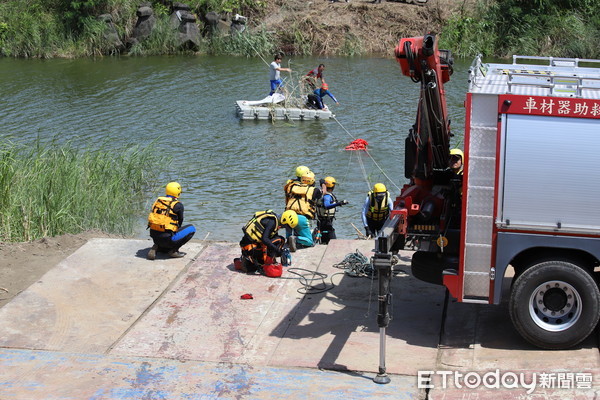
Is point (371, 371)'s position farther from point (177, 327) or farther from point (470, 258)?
point (177, 327)

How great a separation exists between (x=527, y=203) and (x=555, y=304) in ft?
3.99

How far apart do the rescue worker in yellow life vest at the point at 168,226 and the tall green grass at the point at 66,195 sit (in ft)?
7.99

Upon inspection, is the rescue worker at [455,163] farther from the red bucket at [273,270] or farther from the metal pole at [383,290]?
the red bucket at [273,270]

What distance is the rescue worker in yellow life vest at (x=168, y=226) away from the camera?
11883mm

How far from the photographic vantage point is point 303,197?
13.1m

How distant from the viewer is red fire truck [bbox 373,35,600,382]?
8.45 metres

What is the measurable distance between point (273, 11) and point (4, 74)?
49.0 feet

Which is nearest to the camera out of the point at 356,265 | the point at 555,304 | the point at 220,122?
the point at 555,304

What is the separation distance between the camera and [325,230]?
13.9 m

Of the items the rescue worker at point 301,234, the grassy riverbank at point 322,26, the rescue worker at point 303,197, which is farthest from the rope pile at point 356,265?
the grassy riverbank at point 322,26

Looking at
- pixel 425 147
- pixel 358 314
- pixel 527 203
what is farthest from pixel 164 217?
pixel 527 203

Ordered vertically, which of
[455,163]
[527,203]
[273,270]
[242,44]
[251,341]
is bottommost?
[251,341]

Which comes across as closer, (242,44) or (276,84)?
(276,84)

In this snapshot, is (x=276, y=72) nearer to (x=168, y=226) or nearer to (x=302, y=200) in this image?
(x=302, y=200)
